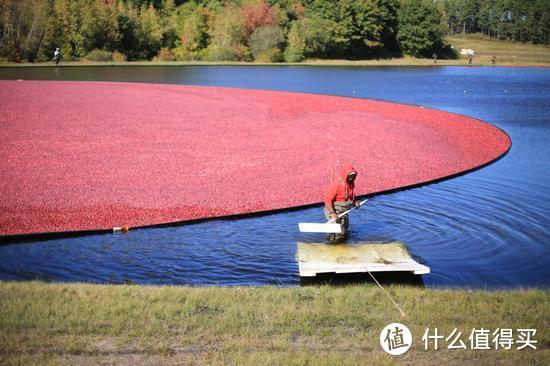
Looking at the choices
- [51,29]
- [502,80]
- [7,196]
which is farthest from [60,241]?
[51,29]

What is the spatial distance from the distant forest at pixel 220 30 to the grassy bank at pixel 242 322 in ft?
219

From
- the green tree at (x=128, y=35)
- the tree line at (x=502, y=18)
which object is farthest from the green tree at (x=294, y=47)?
the tree line at (x=502, y=18)

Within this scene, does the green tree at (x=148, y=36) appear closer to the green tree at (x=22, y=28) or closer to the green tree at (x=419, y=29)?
the green tree at (x=22, y=28)

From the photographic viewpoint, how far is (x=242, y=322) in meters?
7.53

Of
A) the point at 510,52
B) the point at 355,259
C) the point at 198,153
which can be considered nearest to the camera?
the point at 355,259

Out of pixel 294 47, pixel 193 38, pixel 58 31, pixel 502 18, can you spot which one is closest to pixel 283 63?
pixel 294 47

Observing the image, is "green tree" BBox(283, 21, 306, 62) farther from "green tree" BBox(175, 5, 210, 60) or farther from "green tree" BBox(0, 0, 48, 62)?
"green tree" BBox(0, 0, 48, 62)

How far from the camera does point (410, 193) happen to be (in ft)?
52.6

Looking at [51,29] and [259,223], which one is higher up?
[51,29]

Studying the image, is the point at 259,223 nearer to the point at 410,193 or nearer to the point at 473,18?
the point at 410,193

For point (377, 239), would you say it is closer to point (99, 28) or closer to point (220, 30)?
point (99, 28)

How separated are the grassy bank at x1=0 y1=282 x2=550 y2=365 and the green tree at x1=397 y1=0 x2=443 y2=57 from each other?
9256 centimetres

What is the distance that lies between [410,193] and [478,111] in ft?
61.7

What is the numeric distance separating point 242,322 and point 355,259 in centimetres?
272
